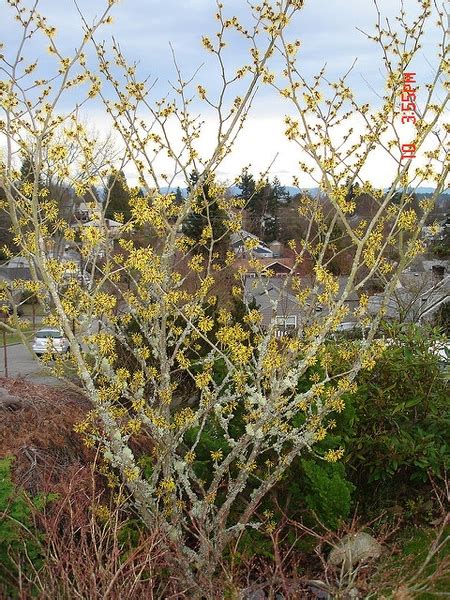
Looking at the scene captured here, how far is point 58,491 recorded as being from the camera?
15.4ft

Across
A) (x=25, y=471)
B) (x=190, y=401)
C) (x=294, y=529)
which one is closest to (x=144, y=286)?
(x=25, y=471)

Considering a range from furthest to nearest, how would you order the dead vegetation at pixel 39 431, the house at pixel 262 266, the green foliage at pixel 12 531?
the dead vegetation at pixel 39 431 → the house at pixel 262 266 → the green foliage at pixel 12 531

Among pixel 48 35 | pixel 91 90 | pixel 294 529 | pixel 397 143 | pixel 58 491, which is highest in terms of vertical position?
pixel 48 35

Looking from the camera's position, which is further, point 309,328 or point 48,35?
point 309,328

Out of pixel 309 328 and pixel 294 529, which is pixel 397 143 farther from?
pixel 294 529

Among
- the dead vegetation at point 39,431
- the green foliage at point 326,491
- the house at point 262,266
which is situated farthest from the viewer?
the dead vegetation at point 39,431

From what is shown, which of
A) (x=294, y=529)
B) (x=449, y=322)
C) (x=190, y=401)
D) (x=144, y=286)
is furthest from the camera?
(x=449, y=322)

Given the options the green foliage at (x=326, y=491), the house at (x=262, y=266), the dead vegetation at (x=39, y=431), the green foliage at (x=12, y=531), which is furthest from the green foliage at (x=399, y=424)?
the green foliage at (x=12, y=531)

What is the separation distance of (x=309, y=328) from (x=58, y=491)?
238 cm
